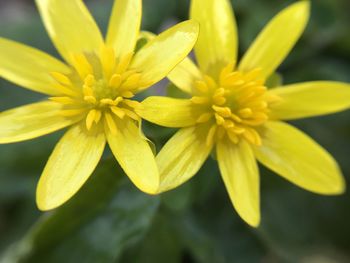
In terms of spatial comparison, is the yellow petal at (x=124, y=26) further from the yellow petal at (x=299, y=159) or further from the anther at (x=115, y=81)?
the yellow petal at (x=299, y=159)

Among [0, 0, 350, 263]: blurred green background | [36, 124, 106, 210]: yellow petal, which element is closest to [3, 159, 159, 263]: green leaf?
[0, 0, 350, 263]: blurred green background

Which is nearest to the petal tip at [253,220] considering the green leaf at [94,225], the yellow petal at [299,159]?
the yellow petal at [299,159]

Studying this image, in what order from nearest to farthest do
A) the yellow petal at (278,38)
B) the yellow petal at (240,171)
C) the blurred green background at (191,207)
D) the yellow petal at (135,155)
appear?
1. the yellow petal at (135,155)
2. the yellow petal at (240,171)
3. the yellow petal at (278,38)
4. the blurred green background at (191,207)

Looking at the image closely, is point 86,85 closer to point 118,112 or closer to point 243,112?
point 118,112

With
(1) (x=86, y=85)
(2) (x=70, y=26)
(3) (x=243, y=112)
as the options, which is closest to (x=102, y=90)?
(1) (x=86, y=85)

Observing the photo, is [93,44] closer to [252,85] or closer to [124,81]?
[124,81]
